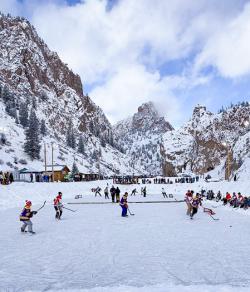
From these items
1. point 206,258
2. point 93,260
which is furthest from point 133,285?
point 206,258

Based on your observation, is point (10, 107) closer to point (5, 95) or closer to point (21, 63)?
point (5, 95)

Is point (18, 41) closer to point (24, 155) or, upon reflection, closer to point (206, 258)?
point (24, 155)

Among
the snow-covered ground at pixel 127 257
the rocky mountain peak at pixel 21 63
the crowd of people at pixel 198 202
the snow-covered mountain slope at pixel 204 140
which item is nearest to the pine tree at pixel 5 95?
the rocky mountain peak at pixel 21 63

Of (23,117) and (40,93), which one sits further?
(40,93)

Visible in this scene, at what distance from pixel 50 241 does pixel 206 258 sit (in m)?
6.68

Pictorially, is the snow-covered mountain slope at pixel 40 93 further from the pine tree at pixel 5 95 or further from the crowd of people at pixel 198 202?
the crowd of people at pixel 198 202

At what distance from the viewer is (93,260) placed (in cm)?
1059

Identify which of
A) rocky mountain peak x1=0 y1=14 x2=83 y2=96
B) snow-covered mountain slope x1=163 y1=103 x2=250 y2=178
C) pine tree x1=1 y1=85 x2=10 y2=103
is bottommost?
snow-covered mountain slope x1=163 y1=103 x2=250 y2=178

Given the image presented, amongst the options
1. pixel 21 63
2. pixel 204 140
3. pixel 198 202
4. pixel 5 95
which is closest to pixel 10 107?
pixel 5 95

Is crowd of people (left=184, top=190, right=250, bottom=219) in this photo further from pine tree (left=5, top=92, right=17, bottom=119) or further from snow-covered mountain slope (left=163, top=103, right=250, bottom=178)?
snow-covered mountain slope (left=163, top=103, right=250, bottom=178)

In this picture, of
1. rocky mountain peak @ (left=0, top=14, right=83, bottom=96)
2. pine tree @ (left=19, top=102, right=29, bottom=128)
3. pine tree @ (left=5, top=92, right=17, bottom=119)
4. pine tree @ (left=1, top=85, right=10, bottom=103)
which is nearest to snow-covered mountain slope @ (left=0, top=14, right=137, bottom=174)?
rocky mountain peak @ (left=0, top=14, right=83, bottom=96)

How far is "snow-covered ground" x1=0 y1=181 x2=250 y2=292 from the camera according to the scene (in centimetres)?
809

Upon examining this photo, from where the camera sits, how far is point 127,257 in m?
10.9

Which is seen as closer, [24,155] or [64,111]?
[24,155]
